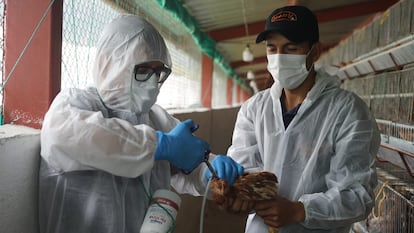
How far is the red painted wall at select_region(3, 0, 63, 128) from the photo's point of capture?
139cm

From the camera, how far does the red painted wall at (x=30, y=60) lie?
139 centimetres

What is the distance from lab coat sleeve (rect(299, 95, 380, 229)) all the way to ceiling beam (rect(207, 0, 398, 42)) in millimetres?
4267

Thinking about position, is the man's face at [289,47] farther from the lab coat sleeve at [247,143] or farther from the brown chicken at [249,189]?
the brown chicken at [249,189]

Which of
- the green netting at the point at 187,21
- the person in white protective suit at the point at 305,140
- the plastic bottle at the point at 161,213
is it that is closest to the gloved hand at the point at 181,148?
the plastic bottle at the point at 161,213

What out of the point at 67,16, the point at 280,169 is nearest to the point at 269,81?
the point at 280,169

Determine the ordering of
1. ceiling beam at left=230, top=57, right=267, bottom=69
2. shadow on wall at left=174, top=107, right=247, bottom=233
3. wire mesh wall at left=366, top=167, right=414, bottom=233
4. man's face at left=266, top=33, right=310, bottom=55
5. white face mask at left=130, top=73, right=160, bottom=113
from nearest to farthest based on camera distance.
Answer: white face mask at left=130, top=73, right=160, bottom=113
man's face at left=266, top=33, right=310, bottom=55
wire mesh wall at left=366, top=167, right=414, bottom=233
shadow on wall at left=174, top=107, right=247, bottom=233
ceiling beam at left=230, top=57, right=267, bottom=69

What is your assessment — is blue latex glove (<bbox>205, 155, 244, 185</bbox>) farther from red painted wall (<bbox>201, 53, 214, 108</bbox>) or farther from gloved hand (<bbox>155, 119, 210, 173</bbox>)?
red painted wall (<bbox>201, 53, 214, 108</bbox>)

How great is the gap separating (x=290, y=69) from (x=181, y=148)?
65 cm

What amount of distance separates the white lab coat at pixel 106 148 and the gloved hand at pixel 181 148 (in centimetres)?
4

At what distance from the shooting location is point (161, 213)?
1151 millimetres

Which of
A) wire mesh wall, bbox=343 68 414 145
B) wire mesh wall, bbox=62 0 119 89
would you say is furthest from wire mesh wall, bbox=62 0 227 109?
wire mesh wall, bbox=343 68 414 145

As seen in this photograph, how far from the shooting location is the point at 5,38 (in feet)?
4.55

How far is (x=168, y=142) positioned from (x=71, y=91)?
0.34m

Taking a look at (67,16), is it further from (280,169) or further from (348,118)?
(348,118)
